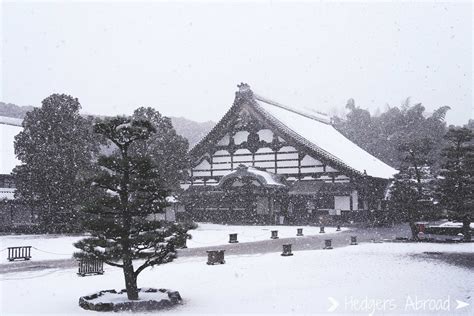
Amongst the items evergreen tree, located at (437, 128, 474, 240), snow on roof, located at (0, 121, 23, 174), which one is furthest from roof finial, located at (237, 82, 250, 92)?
evergreen tree, located at (437, 128, 474, 240)

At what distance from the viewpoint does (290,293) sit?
11047 millimetres

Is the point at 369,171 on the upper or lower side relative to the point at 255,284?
upper

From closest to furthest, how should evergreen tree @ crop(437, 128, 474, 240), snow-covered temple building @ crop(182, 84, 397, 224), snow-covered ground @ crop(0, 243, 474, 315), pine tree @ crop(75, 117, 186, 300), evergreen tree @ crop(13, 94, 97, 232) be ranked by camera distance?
snow-covered ground @ crop(0, 243, 474, 315) → pine tree @ crop(75, 117, 186, 300) → evergreen tree @ crop(437, 128, 474, 240) → evergreen tree @ crop(13, 94, 97, 232) → snow-covered temple building @ crop(182, 84, 397, 224)

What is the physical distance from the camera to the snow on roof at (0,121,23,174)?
33531 millimetres

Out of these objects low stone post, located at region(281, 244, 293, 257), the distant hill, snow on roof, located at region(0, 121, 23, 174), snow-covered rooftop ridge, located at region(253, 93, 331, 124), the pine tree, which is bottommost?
low stone post, located at region(281, 244, 293, 257)

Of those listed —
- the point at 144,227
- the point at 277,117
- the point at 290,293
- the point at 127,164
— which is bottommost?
the point at 290,293

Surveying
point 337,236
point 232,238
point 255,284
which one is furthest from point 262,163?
point 255,284

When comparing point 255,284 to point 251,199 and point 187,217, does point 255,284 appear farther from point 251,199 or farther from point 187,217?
point 187,217

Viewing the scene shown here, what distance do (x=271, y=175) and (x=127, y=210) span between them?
27120mm

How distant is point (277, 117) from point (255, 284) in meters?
28.7

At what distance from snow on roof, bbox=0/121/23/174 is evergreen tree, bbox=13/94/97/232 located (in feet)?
14.8

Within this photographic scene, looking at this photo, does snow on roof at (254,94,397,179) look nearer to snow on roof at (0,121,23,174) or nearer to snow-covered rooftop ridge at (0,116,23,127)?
snow on roof at (0,121,23,174)

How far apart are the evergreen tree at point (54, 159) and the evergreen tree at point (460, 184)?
2019 cm

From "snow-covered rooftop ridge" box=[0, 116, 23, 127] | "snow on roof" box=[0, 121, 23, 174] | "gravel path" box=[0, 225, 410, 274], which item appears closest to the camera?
"gravel path" box=[0, 225, 410, 274]
